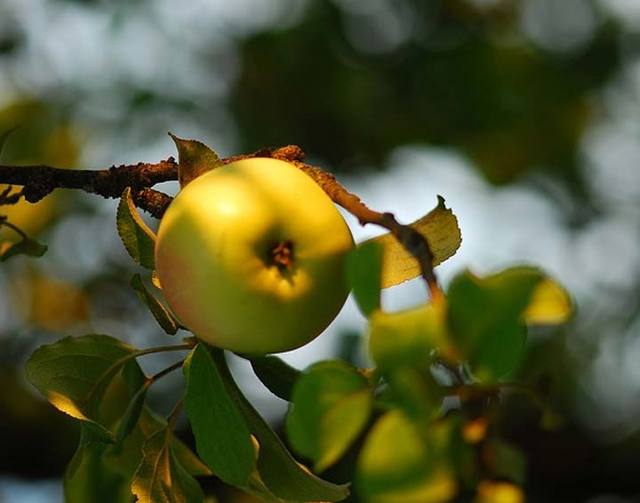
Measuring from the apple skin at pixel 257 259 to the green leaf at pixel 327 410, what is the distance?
0.16 m

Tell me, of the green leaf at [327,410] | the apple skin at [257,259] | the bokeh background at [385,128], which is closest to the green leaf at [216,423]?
the apple skin at [257,259]

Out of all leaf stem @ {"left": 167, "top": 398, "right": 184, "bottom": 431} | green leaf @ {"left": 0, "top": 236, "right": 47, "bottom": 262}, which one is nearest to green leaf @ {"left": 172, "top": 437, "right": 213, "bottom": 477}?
leaf stem @ {"left": 167, "top": 398, "right": 184, "bottom": 431}

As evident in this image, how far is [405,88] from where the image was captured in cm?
343

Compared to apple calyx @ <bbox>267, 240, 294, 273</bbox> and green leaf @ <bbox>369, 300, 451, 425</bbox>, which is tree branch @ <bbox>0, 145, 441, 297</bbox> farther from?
green leaf @ <bbox>369, 300, 451, 425</bbox>

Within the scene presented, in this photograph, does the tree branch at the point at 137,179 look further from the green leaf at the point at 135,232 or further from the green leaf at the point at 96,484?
the green leaf at the point at 96,484

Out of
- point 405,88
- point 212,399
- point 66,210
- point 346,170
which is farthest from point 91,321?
point 212,399

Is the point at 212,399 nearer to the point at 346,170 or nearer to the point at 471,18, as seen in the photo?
the point at 346,170

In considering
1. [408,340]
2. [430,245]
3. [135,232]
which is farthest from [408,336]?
[135,232]

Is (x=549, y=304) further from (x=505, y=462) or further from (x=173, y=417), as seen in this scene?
(x=173, y=417)

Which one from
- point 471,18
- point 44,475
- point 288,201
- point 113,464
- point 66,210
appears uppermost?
point 471,18

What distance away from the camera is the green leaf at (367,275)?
0.72 metres

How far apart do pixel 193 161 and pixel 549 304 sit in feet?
1.25

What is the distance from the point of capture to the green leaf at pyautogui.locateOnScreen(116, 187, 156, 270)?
3.34ft

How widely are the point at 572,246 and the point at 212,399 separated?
2832 mm
